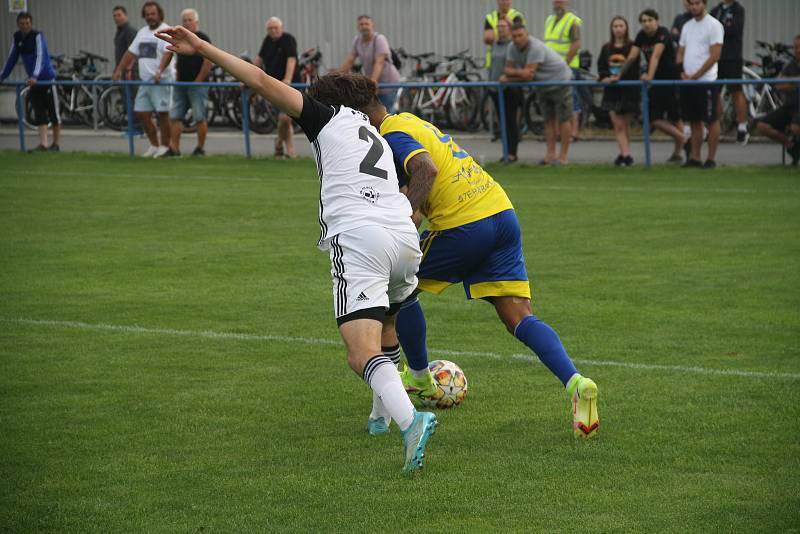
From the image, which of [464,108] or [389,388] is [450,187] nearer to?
[389,388]

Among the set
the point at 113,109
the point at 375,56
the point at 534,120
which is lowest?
the point at 534,120

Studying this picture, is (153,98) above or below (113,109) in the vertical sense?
above

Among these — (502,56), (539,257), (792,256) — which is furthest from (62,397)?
(502,56)

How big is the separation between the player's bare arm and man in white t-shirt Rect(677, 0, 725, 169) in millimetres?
11805

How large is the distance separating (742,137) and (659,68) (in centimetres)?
274

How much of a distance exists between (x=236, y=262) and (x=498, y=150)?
9.80m

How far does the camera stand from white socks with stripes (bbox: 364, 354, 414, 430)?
5.35 m

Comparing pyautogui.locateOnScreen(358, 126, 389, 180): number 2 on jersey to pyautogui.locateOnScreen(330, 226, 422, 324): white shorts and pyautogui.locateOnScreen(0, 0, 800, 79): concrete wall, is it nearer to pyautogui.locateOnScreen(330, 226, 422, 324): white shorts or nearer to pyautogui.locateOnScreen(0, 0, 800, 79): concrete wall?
pyautogui.locateOnScreen(330, 226, 422, 324): white shorts

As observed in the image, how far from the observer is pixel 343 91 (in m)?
5.75

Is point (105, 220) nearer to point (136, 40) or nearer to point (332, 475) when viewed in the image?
point (136, 40)

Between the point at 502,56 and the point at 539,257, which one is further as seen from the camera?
the point at 502,56

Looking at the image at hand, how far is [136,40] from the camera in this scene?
20.6 meters

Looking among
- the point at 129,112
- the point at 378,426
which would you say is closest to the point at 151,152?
the point at 129,112

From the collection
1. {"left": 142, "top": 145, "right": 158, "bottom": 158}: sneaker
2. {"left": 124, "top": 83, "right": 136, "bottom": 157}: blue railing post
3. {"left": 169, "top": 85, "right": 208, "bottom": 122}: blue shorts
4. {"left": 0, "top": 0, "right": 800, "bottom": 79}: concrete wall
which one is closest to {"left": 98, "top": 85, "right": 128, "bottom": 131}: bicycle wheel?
{"left": 124, "top": 83, "right": 136, "bottom": 157}: blue railing post
